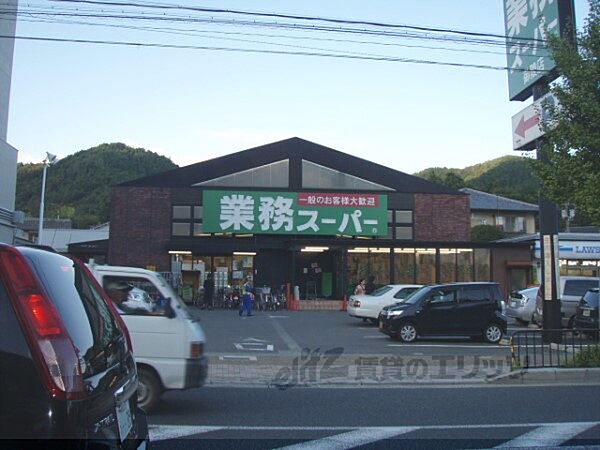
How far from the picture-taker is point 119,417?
11.1 ft

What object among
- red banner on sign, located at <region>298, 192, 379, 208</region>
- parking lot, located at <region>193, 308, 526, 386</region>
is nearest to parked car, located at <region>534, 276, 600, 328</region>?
parking lot, located at <region>193, 308, 526, 386</region>

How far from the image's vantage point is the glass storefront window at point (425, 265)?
115ft

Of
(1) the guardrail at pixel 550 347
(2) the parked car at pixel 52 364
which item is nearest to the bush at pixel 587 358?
(1) the guardrail at pixel 550 347

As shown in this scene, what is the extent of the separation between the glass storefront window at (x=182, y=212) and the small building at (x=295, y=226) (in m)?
0.06

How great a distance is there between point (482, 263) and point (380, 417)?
94.0 feet

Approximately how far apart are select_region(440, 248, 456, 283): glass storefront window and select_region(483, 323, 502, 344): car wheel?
17.4 m

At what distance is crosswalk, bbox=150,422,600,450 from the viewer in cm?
653

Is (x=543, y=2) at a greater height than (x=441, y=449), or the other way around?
(x=543, y=2)

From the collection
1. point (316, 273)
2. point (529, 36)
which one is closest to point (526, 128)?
point (529, 36)

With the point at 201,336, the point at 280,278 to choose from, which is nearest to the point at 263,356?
the point at 201,336

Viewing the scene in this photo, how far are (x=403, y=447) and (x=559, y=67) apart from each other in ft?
31.2

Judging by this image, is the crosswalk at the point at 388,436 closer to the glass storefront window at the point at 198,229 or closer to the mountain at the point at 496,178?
the glass storefront window at the point at 198,229

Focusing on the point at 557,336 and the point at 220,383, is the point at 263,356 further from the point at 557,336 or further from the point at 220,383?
the point at 557,336

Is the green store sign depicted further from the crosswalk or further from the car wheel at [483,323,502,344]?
the crosswalk
